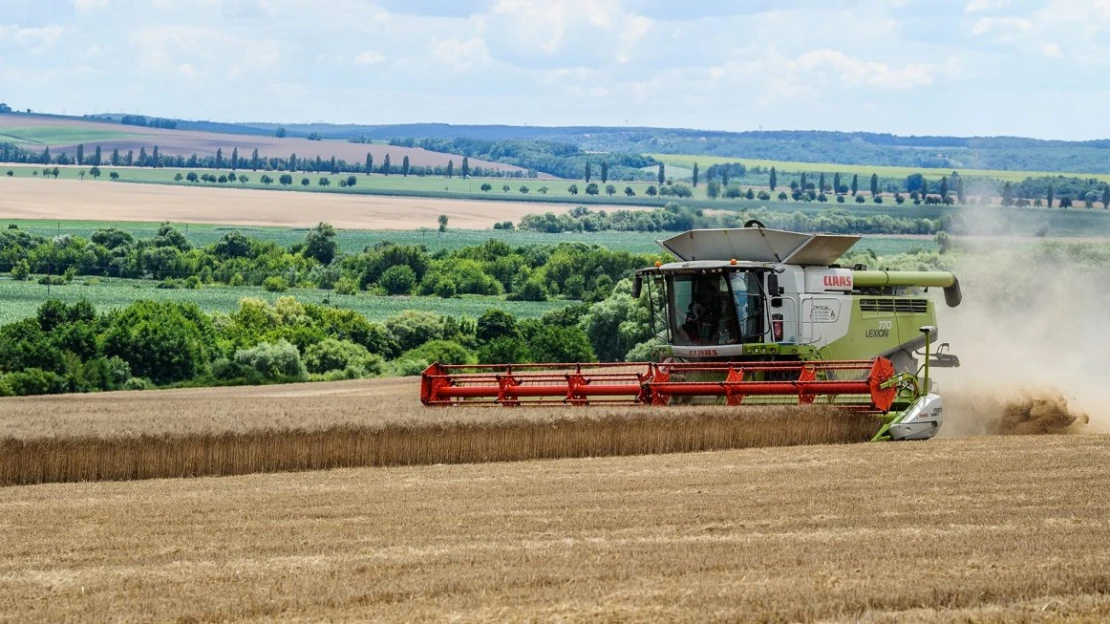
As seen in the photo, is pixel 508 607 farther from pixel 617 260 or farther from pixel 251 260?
pixel 251 260

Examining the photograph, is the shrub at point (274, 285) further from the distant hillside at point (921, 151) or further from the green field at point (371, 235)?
the distant hillside at point (921, 151)

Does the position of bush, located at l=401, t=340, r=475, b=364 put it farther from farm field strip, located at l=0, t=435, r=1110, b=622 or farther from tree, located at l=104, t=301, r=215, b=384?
farm field strip, located at l=0, t=435, r=1110, b=622

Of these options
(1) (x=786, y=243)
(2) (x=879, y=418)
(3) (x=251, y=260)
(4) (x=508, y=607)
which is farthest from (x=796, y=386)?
(3) (x=251, y=260)

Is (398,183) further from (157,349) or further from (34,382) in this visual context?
(34,382)

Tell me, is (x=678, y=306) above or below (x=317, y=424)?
above

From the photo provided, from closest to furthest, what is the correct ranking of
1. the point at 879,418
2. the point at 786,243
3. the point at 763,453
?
the point at 763,453
the point at 879,418
the point at 786,243

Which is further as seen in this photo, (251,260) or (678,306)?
(251,260)

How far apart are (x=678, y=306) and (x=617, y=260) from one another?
44720 millimetres

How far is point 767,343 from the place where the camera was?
67.5ft

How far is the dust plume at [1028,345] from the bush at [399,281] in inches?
1829

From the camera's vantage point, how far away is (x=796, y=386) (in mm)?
18672

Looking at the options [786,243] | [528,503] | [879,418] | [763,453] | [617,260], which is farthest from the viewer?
[617,260]

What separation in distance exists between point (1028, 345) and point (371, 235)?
9207 centimetres

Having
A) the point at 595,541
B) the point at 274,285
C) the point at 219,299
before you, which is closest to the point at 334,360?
the point at 219,299
